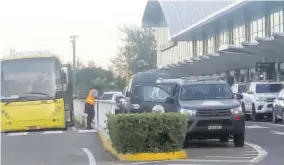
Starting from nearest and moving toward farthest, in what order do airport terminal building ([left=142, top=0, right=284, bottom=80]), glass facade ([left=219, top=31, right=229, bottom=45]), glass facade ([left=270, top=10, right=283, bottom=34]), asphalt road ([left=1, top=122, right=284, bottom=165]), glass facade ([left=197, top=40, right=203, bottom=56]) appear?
asphalt road ([left=1, top=122, right=284, bottom=165]), airport terminal building ([left=142, top=0, right=284, bottom=80]), glass facade ([left=270, top=10, right=283, bottom=34]), glass facade ([left=219, top=31, right=229, bottom=45]), glass facade ([left=197, top=40, right=203, bottom=56])

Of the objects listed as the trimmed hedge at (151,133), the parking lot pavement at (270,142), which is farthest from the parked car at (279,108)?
the trimmed hedge at (151,133)

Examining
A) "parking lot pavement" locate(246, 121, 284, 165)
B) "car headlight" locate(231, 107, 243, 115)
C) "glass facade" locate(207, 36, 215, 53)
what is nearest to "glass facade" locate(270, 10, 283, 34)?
"glass facade" locate(207, 36, 215, 53)

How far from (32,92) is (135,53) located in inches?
3018

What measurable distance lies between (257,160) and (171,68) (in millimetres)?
53149

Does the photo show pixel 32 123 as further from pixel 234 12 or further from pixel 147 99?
pixel 234 12

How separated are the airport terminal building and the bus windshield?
15252 mm

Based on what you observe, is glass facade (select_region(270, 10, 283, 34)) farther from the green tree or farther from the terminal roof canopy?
the green tree

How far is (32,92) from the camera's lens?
88.5 ft

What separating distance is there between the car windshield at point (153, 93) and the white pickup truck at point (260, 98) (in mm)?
13140

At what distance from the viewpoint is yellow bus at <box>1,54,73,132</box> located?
26.8 meters

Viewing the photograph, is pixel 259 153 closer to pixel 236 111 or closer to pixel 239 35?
pixel 236 111

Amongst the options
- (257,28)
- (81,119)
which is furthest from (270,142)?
(257,28)

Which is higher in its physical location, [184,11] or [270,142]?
[184,11]

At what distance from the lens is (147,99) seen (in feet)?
74.4
